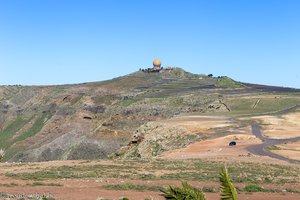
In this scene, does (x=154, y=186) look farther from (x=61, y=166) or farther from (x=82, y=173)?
(x=61, y=166)

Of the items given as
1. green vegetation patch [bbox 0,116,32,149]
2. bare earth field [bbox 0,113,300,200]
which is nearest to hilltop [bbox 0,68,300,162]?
green vegetation patch [bbox 0,116,32,149]

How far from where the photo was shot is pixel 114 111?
95.7m

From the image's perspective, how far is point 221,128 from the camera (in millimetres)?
59031

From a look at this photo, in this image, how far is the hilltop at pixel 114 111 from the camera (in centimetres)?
6675

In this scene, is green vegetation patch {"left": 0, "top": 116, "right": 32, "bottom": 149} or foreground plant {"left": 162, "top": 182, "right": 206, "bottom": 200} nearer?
foreground plant {"left": 162, "top": 182, "right": 206, "bottom": 200}

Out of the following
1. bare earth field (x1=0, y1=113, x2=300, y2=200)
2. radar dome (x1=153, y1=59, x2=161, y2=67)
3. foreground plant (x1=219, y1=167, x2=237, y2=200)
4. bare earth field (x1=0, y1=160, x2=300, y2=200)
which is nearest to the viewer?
foreground plant (x1=219, y1=167, x2=237, y2=200)

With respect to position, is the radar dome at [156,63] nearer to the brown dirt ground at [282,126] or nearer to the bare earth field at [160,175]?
the brown dirt ground at [282,126]

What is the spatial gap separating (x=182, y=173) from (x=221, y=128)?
3056cm

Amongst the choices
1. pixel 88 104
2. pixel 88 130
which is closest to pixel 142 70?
pixel 88 104

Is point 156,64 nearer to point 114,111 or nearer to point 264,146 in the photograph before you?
point 114,111

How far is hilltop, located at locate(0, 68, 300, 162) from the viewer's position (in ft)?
219

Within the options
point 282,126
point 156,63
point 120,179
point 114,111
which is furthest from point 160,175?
point 156,63

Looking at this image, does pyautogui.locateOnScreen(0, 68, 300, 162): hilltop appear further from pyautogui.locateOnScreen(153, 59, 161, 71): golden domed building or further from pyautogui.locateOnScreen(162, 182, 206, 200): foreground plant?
pyautogui.locateOnScreen(162, 182, 206, 200): foreground plant

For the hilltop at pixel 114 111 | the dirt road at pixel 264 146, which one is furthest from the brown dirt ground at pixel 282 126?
the hilltop at pixel 114 111
